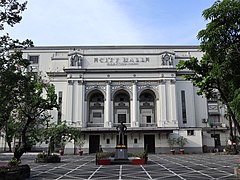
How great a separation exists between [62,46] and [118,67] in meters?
13.5

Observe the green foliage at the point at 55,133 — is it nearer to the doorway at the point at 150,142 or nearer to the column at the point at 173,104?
the doorway at the point at 150,142

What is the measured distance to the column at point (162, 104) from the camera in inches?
1558

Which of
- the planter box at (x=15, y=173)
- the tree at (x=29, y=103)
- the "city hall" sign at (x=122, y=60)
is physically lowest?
the planter box at (x=15, y=173)

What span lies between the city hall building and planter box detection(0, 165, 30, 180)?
24.8 meters

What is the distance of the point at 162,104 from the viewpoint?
4019cm

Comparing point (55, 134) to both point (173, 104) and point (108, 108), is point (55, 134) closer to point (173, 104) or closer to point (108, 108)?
point (108, 108)

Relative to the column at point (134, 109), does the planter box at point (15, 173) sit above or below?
below

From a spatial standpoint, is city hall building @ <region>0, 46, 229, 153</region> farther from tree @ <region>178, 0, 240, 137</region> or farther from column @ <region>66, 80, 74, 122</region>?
tree @ <region>178, 0, 240, 137</region>

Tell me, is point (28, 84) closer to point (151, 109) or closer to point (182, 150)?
point (182, 150)

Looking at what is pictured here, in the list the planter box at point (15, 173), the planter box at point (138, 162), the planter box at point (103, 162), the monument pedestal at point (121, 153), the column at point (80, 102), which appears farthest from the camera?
the column at point (80, 102)

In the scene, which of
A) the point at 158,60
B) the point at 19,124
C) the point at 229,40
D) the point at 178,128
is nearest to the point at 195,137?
the point at 178,128

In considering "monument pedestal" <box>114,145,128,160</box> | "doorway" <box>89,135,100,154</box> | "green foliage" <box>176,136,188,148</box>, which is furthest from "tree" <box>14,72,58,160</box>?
"green foliage" <box>176,136,188,148</box>

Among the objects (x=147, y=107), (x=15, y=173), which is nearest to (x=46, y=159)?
(x=15, y=173)

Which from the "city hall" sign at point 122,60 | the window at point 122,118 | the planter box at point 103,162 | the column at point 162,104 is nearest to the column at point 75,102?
the "city hall" sign at point 122,60
